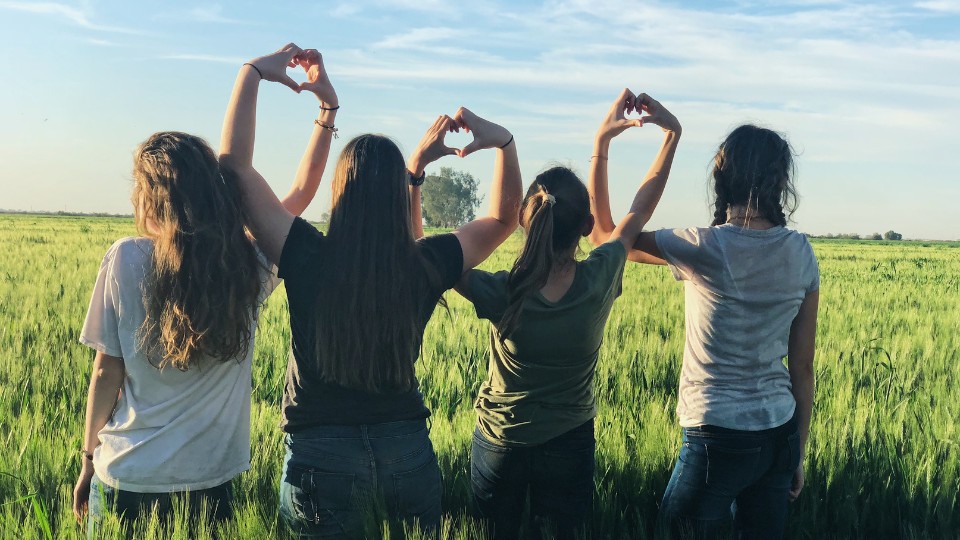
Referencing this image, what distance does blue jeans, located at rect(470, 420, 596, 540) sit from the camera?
220cm

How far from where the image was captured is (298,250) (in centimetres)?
196

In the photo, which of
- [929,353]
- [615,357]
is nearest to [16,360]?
[615,357]

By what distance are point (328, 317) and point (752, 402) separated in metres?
1.27

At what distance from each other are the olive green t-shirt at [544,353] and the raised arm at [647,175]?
26cm

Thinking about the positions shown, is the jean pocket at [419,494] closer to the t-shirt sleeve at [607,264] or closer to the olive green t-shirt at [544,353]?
the olive green t-shirt at [544,353]

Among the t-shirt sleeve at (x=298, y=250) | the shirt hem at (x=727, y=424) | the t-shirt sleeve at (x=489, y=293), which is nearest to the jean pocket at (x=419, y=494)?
the t-shirt sleeve at (x=489, y=293)

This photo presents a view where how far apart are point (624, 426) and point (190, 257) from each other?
2.41 meters

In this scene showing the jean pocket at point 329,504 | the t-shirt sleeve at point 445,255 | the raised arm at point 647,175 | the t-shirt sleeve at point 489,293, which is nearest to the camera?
the jean pocket at point 329,504

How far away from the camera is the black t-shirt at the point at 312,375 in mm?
1930

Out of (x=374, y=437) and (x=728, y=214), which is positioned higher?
(x=728, y=214)

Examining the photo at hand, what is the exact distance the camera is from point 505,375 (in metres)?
2.21

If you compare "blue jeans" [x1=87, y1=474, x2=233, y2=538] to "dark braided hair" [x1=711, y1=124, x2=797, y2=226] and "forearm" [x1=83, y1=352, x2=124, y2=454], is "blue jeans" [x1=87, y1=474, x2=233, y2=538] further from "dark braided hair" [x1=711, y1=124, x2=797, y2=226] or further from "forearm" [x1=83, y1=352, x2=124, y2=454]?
"dark braided hair" [x1=711, y1=124, x2=797, y2=226]

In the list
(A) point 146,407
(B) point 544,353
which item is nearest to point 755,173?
(B) point 544,353

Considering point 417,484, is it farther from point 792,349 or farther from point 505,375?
A: point 792,349
